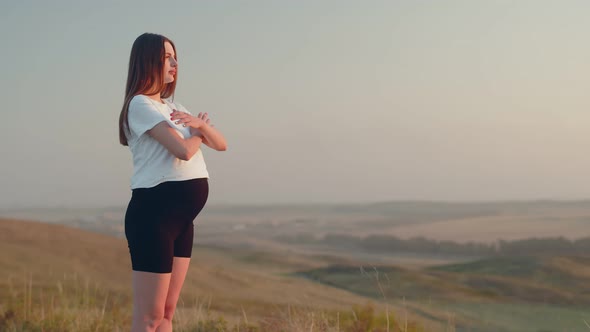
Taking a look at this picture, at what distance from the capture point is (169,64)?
346 centimetres

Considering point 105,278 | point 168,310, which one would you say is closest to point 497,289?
point 105,278

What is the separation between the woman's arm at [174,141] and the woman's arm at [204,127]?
2.5 inches

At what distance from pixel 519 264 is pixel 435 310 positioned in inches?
282

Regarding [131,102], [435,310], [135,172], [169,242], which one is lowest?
[435,310]

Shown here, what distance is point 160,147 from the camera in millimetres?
3326

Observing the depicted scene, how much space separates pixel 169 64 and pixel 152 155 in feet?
1.56

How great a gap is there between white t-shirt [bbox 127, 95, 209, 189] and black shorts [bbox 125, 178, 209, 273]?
39 millimetres

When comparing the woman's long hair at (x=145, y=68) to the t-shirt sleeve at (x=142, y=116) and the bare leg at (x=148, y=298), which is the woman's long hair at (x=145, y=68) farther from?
the bare leg at (x=148, y=298)

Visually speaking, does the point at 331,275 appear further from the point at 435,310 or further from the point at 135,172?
the point at 135,172

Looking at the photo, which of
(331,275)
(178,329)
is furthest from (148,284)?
(331,275)

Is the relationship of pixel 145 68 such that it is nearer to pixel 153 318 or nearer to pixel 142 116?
pixel 142 116

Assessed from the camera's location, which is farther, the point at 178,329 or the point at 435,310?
the point at 435,310

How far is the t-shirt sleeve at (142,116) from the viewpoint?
3293mm

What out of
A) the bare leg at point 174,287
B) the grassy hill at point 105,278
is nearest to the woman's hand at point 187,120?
the bare leg at point 174,287
